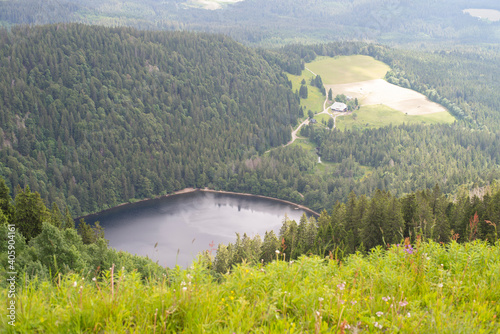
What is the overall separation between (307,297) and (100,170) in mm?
138098

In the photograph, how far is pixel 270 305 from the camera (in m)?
7.33

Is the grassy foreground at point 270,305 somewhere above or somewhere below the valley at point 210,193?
above

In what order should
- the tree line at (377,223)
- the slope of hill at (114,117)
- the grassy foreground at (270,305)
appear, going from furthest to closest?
the slope of hill at (114,117), the tree line at (377,223), the grassy foreground at (270,305)

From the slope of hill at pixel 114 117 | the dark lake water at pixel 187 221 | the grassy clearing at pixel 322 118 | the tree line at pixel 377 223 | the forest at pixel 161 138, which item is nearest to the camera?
the tree line at pixel 377 223

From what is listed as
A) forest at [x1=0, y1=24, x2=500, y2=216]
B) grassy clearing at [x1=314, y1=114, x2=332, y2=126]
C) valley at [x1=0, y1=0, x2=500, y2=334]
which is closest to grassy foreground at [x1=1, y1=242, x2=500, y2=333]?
valley at [x1=0, y1=0, x2=500, y2=334]

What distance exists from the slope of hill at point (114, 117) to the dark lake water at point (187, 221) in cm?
969

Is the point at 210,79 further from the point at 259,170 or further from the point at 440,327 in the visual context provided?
the point at 440,327

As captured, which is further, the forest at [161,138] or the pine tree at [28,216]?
the forest at [161,138]

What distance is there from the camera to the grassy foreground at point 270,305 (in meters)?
6.88

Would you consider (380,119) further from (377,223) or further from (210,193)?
(377,223)

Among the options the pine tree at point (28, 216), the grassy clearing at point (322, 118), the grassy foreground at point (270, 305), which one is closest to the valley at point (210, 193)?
the grassy foreground at point (270, 305)

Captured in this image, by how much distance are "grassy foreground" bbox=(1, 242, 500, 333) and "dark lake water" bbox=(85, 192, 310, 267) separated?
239ft

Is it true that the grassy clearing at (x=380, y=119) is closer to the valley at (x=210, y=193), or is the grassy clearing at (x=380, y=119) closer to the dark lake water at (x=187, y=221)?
the valley at (x=210, y=193)

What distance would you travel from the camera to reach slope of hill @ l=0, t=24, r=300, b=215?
13125 centimetres
